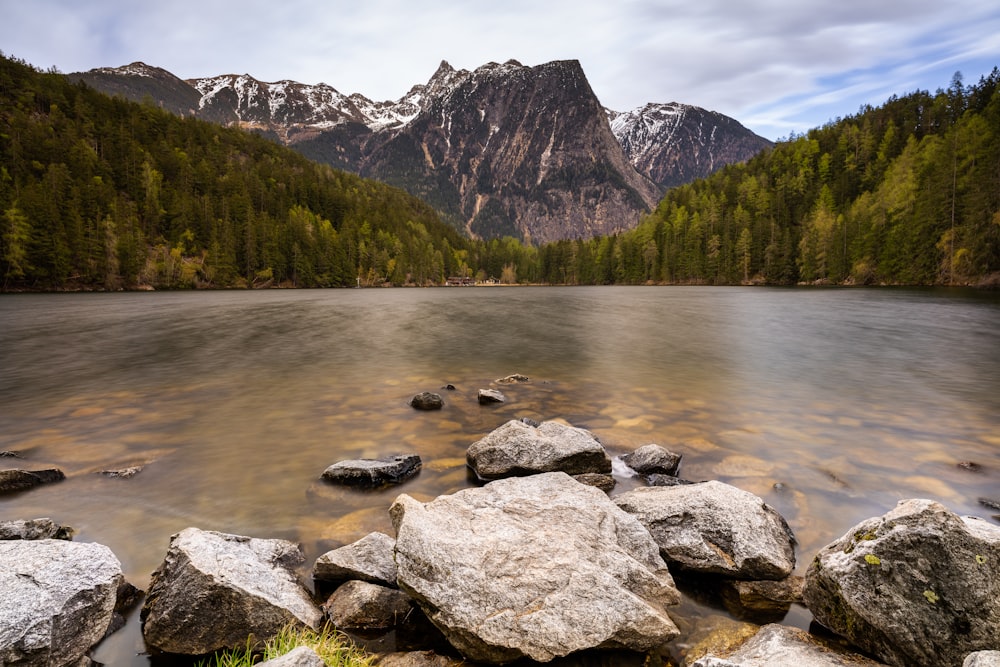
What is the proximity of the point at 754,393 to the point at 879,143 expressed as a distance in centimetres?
15265

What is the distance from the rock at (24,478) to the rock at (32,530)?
2.82m

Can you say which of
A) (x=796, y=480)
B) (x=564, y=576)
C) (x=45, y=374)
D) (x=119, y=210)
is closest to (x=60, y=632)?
(x=564, y=576)

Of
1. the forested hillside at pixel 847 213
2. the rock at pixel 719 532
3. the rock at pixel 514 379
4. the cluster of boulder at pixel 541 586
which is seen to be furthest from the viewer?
the forested hillside at pixel 847 213

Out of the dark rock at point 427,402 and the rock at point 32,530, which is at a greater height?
the rock at point 32,530

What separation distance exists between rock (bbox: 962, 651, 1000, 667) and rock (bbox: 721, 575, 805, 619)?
2.20 meters

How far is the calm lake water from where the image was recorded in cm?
762

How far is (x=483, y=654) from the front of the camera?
→ 4133mm

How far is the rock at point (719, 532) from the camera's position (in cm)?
545

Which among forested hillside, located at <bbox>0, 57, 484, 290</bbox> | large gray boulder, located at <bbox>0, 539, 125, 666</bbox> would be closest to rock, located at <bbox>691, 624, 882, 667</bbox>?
large gray boulder, located at <bbox>0, 539, 125, 666</bbox>

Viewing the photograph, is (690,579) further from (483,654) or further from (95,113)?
(95,113)

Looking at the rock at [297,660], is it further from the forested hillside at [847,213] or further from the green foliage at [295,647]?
Result: the forested hillside at [847,213]

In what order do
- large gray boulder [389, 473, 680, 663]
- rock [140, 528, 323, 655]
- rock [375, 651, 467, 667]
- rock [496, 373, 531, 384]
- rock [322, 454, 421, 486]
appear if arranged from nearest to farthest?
1. large gray boulder [389, 473, 680, 663]
2. rock [375, 651, 467, 667]
3. rock [140, 528, 323, 655]
4. rock [322, 454, 421, 486]
5. rock [496, 373, 531, 384]

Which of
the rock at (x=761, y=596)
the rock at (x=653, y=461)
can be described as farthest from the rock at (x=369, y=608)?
the rock at (x=653, y=461)

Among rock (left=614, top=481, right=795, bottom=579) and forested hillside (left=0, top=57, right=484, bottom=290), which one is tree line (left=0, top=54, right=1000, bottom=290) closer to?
forested hillside (left=0, top=57, right=484, bottom=290)
